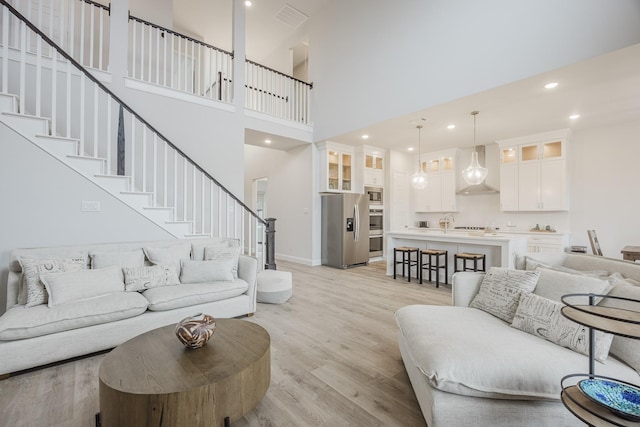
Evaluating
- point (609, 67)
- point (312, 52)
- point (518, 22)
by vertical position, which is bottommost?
point (609, 67)

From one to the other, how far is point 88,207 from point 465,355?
12.6ft

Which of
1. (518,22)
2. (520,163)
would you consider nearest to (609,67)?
(518,22)

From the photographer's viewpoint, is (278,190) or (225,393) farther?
(278,190)

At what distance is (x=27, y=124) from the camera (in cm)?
282

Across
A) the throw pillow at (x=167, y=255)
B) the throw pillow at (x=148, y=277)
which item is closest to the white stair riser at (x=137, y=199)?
the throw pillow at (x=167, y=255)

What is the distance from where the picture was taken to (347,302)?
384 centimetres

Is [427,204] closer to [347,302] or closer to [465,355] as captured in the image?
[347,302]

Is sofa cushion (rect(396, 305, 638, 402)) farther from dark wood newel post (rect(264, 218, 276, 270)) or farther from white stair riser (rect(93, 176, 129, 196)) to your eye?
white stair riser (rect(93, 176, 129, 196))

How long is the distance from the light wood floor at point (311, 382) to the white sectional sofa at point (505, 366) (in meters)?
0.32

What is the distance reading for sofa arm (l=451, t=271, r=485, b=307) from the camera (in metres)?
2.38

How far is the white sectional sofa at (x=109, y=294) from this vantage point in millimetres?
2133

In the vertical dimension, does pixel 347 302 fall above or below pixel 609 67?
below

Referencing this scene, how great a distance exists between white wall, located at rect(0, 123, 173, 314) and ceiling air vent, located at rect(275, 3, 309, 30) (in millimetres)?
5575

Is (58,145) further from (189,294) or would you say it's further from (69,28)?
(69,28)
